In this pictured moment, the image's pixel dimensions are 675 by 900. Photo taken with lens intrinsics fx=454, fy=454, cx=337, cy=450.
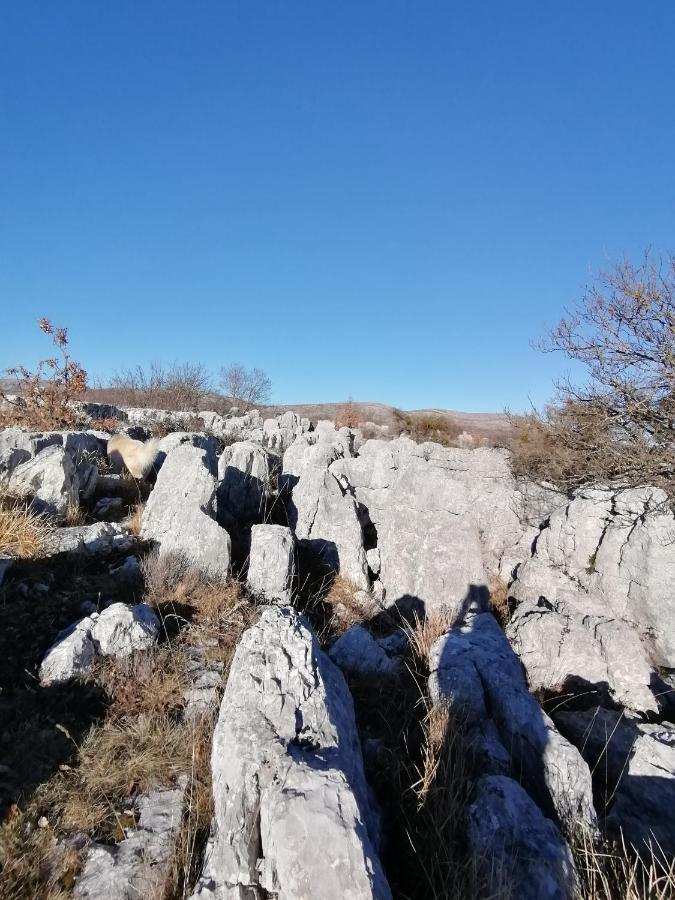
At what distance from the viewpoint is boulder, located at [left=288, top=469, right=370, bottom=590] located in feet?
19.9

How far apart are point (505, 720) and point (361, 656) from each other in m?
1.29

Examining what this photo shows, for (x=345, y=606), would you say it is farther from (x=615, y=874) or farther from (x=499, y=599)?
(x=615, y=874)

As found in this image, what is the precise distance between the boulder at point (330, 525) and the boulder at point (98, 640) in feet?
8.99

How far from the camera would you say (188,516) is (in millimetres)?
5348

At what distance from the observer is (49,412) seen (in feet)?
36.7

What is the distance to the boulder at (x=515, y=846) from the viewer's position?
2.00m

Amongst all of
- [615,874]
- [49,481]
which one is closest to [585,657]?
[615,874]

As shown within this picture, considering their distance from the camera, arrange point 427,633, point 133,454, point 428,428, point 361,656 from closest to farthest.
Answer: point 361,656 → point 427,633 → point 133,454 → point 428,428

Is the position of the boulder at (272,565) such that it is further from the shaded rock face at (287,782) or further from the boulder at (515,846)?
the boulder at (515,846)

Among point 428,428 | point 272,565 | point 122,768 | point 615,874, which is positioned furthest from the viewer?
point 428,428

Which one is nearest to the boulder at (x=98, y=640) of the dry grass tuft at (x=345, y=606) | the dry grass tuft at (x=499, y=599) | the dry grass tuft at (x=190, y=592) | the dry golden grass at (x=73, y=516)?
the dry grass tuft at (x=190, y=592)

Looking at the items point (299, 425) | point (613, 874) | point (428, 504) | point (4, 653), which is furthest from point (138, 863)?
point (299, 425)

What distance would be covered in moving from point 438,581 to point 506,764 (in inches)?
114

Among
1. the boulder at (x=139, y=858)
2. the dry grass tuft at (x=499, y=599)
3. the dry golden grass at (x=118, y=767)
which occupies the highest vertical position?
the dry golden grass at (x=118, y=767)
